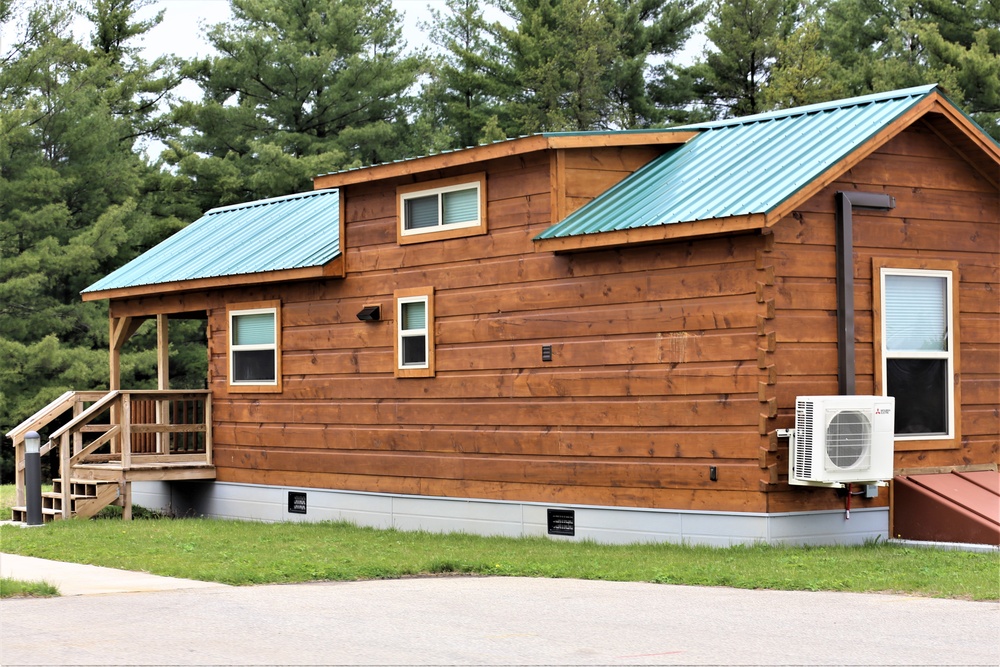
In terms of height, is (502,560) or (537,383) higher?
(537,383)

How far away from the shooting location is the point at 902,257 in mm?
13977

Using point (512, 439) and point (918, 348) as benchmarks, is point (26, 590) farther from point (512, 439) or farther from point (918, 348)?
point (918, 348)

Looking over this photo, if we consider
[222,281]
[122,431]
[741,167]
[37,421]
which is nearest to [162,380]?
[37,421]

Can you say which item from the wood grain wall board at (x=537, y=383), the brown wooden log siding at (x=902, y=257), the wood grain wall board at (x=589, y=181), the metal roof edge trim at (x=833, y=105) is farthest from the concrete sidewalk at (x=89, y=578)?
the metal roof edge trim at (x=833, y=105)

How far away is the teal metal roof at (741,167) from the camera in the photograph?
43.3 feet

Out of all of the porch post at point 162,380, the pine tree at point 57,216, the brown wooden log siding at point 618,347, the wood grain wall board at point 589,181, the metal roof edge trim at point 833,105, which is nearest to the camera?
the brown wooden log siding at point 618,347

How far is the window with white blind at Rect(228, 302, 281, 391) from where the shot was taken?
1872cm

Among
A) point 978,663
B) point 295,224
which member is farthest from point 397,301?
point 978,663

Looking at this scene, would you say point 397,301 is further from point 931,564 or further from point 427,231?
point 931,564

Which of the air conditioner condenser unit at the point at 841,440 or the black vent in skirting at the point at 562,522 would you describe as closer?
the air conditioner condenser unit at the point at 841,440

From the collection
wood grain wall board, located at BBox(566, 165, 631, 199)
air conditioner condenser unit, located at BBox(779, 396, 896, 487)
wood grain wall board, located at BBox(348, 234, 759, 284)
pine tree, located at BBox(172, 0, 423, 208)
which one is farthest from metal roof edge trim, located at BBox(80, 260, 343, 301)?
pine tree, located at BBox(172, 0, 423, 208)

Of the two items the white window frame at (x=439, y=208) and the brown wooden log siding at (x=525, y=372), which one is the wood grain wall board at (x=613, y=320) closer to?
the brown wooden log siding at (x=525, y=372)

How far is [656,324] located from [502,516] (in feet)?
10.4

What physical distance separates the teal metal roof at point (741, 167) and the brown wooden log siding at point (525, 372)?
1.16ft
